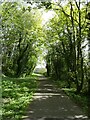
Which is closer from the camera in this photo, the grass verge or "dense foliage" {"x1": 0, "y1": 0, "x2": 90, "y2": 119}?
the grass verge

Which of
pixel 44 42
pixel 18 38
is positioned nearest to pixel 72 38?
pixel 44 42

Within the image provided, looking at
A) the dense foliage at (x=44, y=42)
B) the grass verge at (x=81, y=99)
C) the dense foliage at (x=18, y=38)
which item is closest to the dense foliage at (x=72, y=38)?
the dense foliage at (x=44, y=42)

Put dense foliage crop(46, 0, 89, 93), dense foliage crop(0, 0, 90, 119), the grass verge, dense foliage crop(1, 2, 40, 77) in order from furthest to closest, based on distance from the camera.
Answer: dense foliage crop(1, 2, 40, 77)
dense foliage crop(46, 0, 89, 93)
dense foliage crop(0, 0, 90, 119)
the grass verge

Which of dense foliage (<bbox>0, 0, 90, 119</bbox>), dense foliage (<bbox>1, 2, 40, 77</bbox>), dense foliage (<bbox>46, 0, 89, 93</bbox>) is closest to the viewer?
dense foliage (<bbox>0, 0, 90, 119</bbox>)

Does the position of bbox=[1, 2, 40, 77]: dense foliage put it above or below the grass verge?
above

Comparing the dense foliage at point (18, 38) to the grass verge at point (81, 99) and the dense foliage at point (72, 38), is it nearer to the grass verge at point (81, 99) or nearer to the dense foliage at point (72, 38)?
the dense foliage at point (72, 38)

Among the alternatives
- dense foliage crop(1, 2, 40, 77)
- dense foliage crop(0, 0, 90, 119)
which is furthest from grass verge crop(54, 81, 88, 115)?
dense foliage crop(1, 2, 40, 77)

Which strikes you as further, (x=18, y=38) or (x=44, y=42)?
(x=18, y=38)

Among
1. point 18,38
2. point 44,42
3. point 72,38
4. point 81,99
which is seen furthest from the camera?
point 18,38

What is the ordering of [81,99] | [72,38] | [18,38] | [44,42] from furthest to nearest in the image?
[18,38] → [44,42] → [72,38] → [81,99]

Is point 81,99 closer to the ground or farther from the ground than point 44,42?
→ closer to the ground

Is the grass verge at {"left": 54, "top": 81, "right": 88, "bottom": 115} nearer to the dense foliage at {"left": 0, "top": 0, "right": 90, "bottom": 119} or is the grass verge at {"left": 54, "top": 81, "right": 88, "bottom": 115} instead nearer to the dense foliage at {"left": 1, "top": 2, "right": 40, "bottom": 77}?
the dense foliage at {"left": 0, "top": 0, "right": 90, "bottom": 119}

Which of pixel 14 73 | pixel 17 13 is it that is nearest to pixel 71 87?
pixel 17 13

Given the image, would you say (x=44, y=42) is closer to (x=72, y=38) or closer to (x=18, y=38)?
(x=18, y=38)
